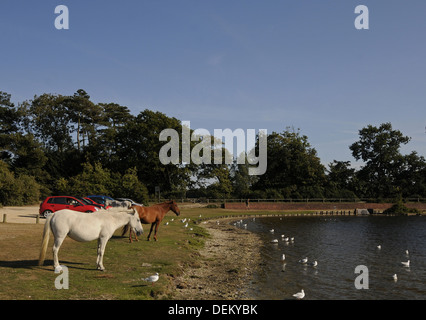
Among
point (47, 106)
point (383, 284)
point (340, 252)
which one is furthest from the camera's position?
point (47, 106)

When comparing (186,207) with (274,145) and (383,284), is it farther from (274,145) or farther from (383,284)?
(383,284)

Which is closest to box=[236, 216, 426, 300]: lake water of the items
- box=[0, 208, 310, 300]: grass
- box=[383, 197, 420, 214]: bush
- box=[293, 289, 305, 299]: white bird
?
box=[293, 289, 305, 299]: white bird

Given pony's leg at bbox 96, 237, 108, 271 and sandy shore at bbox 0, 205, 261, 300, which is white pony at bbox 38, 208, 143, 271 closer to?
pony's leg at bbox 96, 237, 108, 271

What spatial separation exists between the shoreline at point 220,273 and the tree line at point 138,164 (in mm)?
28596

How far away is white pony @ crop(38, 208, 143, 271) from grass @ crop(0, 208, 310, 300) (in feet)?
2.74

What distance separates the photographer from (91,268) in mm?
13977

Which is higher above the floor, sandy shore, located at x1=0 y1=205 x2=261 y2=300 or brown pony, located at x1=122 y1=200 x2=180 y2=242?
brown pony, located at x1=122 y1=200 x2=180 y2=242

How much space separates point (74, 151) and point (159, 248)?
6565 cm

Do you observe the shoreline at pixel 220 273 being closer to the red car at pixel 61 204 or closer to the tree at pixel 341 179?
the red car at pixel 61 204

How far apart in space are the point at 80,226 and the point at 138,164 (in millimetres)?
56251

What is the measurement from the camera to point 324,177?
87.9 m

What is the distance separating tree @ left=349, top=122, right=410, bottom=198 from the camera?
9331 centimetres
